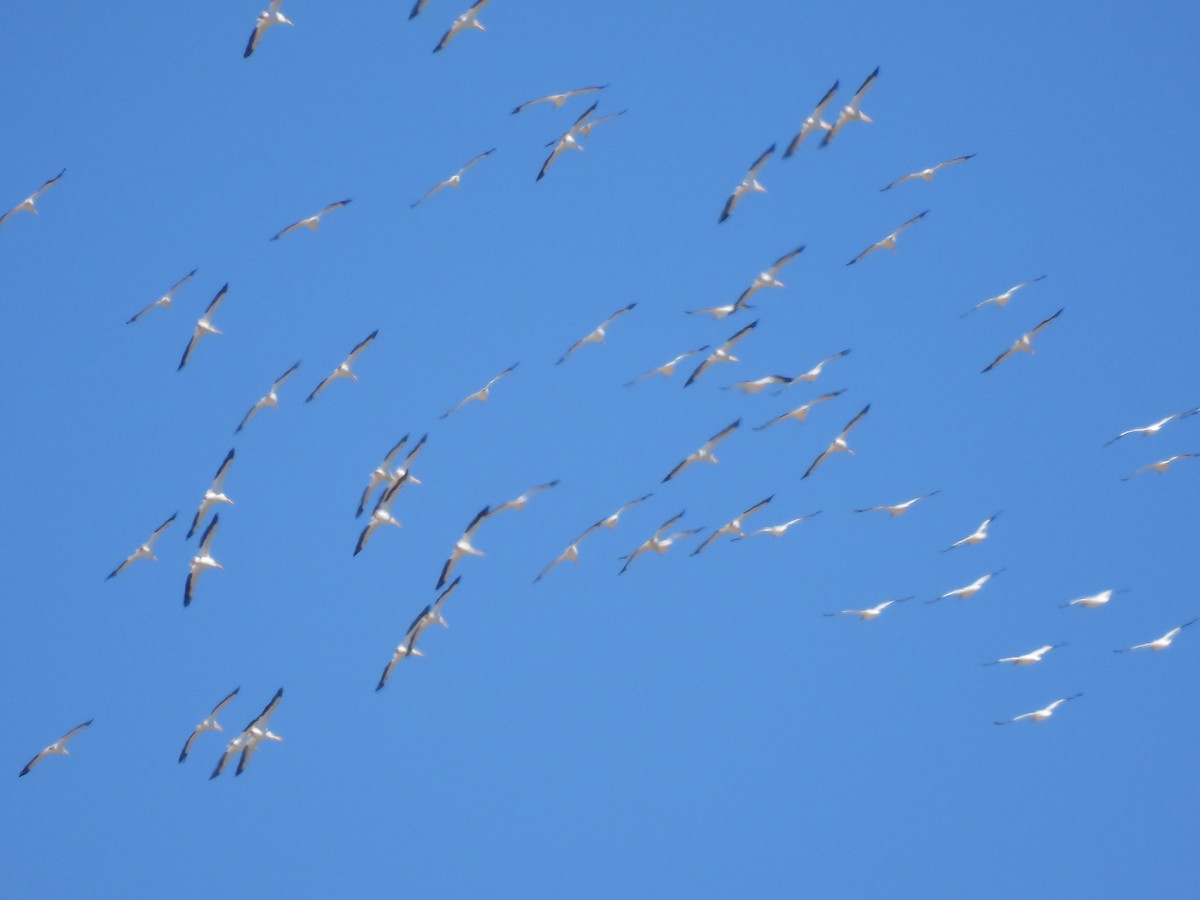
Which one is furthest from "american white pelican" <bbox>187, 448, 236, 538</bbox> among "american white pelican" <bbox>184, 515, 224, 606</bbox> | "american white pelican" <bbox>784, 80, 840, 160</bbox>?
"american white pelican" <bbox>784, 80, 840, 160</bbox>

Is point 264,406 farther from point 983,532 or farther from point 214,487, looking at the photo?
point 983,532

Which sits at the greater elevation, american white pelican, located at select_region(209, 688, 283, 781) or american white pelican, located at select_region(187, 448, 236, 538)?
american white pelican, located at select_region(187, 448, 236, 538)

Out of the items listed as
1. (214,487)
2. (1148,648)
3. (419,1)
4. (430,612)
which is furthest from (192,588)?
(1148,648)

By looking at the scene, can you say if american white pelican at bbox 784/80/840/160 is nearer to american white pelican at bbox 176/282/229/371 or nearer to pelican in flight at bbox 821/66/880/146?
pelican in flight at bbox 821/66/880/146

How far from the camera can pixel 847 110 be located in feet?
108

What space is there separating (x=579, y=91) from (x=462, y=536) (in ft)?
27.0

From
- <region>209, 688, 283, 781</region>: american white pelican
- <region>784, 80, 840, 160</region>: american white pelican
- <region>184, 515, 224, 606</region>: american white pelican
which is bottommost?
<region>209, 688, 283, 781</region>: american white pelican

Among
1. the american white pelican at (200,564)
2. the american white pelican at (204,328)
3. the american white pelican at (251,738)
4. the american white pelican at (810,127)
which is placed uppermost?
the american white pelican at (810,127)

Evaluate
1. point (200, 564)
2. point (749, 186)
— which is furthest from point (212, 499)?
point (749, 186)

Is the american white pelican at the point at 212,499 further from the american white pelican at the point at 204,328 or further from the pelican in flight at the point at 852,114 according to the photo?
the pelican in flight at the point at 852,114

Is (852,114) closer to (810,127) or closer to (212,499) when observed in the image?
(810,127)

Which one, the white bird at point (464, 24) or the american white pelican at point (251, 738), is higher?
the white bird at point (464, 24)

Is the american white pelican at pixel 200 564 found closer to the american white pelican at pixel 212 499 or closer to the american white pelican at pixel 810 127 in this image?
the american white pelican at pixel 212 499

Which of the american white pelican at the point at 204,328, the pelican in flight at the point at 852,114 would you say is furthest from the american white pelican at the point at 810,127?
the american white pelican at the point at 204,328
